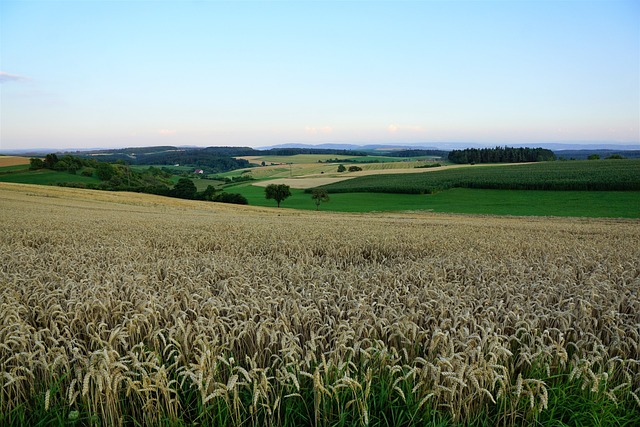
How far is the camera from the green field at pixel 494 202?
44281 millimetres

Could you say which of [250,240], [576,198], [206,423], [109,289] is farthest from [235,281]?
[576,198]

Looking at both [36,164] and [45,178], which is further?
[36,164]

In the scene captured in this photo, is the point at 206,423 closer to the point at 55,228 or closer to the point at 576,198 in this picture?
the point at 55,228

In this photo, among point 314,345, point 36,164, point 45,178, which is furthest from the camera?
point 36,164

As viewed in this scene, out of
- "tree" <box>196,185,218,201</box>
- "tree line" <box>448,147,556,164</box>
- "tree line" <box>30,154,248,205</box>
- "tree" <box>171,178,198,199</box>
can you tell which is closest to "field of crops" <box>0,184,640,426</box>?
"tree line" <box>30,154,248,205</box>

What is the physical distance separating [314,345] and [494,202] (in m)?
56.6

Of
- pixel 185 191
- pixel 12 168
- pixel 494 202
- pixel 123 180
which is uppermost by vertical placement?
pixel 12 168

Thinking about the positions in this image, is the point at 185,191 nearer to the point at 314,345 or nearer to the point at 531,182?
the point at 531,182

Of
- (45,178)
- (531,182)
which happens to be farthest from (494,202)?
(45,178)

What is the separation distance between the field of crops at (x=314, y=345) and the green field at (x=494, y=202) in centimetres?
4088

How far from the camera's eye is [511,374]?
11.3ft

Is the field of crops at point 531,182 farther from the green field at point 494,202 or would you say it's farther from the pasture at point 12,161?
the pasture at point 12,161

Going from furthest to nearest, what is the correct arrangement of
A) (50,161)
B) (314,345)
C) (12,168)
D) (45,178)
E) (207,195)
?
(50,161), (12,168), (45,178), (207,195), (314,345)

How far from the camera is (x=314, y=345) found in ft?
10.6
